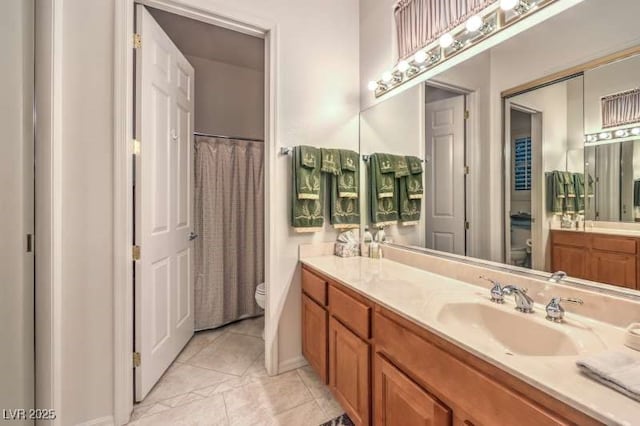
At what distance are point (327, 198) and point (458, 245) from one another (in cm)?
95

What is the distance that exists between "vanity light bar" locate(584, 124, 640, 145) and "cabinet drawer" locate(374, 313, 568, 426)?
3.10 ft

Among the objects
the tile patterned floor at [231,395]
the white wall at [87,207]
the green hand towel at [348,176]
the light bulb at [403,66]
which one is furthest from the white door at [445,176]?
the white wall at [87,207]

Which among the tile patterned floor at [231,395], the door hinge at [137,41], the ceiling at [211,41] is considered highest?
the ceiling at [211,41]

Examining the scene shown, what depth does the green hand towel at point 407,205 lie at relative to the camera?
1.86m

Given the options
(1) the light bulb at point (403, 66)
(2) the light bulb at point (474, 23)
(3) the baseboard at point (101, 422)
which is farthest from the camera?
(1) the light bulb at point (403, 66)

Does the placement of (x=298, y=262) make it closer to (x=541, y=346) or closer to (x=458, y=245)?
(x=458, y=245)

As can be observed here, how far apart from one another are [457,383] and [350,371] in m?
0.68

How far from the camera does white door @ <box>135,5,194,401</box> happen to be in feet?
5.41

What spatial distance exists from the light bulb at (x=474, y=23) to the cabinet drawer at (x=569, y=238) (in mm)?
1012

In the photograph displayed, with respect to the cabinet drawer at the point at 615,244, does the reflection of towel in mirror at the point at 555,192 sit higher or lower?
higher

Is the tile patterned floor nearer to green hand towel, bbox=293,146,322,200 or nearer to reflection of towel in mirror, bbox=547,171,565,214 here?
green hand towel, bbox=293,146,322,200

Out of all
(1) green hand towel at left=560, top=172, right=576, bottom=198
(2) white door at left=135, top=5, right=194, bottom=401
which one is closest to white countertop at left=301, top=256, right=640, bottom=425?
(1) green hand towel at left=560, top=172, right=576, bottom=198

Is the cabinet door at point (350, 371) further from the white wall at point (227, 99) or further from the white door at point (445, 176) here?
the white wall at point (227, 99)

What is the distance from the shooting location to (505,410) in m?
0.69
